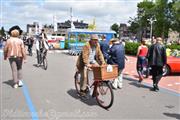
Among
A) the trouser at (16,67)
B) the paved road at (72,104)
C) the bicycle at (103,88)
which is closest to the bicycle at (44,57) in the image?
the paved road at (72,104)

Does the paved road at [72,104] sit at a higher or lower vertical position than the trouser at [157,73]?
lower

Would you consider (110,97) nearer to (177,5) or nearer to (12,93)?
(12,93)

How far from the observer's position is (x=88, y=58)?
8070 mm

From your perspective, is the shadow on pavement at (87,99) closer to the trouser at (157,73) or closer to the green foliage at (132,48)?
the trouser at (157,73)

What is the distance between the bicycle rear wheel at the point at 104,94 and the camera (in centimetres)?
747

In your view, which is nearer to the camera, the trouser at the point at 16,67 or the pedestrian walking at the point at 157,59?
the trouser at the point at 16,67

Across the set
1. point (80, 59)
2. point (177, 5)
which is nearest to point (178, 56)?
point (80, 59)

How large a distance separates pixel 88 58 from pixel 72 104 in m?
1.19

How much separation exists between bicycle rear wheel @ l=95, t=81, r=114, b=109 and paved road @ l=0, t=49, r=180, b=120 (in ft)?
0.52

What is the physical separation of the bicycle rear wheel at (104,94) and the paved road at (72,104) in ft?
0.52

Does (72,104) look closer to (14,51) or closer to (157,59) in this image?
(14,51)

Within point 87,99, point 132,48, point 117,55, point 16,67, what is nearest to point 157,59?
point 117,55

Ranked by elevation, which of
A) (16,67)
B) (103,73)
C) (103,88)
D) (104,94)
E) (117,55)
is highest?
(117,55)

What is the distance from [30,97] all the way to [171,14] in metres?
70.5
